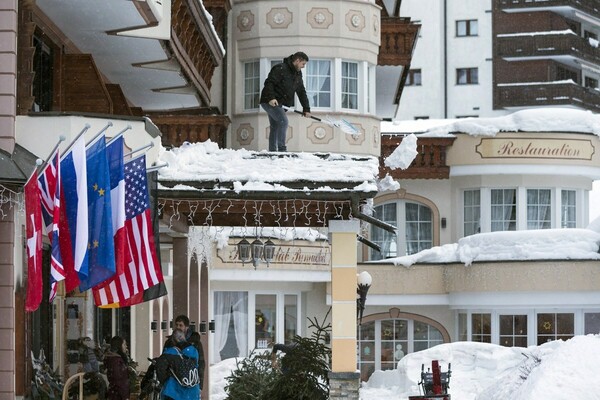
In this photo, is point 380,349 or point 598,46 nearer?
point 380,349

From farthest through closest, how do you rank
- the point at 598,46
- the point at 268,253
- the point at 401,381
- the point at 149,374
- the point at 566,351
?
the point at 598,46, the point at 401,381, the point at 268,253, the point at 149,374, the point at 566,351

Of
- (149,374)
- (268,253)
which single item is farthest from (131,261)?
(268,253)

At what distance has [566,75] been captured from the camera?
252 feet

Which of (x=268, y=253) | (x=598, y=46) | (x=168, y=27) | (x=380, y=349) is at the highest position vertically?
(x=598, y=46)

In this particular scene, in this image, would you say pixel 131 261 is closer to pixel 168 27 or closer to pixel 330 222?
pixel 330 222

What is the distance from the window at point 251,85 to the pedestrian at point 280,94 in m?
12.9

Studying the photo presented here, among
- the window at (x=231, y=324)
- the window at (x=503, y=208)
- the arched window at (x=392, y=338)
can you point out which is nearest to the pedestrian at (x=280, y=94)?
the window at (x=231, y=324)

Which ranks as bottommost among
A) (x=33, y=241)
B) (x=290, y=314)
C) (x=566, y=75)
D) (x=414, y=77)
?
(x=290, y=314)

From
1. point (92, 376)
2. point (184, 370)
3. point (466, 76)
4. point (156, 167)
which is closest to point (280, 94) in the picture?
point (156, 167)

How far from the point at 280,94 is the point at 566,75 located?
52.3 m

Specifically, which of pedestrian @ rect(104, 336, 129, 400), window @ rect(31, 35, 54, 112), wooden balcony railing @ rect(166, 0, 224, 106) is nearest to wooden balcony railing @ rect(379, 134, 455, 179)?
wooden balcony railing @ rect(166, 0, 224, 106)

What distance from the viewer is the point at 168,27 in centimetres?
2342

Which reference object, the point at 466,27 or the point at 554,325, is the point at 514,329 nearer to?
the point at 554,325

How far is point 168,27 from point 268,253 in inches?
188
